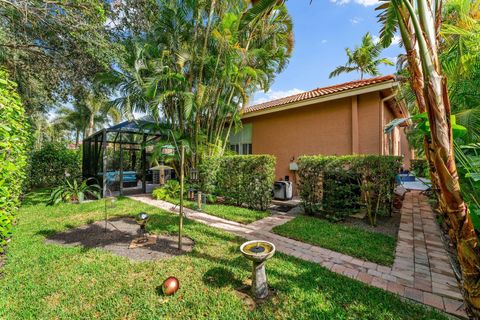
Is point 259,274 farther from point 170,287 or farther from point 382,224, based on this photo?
point 382,224

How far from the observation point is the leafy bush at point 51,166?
38.3 ft

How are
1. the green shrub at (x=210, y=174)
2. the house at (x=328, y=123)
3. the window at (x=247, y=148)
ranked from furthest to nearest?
the window at (x=247, y=148)
the green shrub at (x=210, y=174)
the house at (x=328, y=123)

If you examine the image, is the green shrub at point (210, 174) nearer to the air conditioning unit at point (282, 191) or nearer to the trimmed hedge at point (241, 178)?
the trimmed hedge at point (241, 178)

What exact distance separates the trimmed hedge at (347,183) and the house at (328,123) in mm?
2063

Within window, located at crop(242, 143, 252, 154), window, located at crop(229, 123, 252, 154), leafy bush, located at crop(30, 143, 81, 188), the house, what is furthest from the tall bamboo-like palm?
leafy bush, located at crop(30, 143, 81, 188)

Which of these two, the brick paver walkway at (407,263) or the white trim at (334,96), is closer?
the brick paver walkway at (407,263)

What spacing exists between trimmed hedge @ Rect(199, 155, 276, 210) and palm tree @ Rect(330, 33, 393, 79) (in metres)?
16.2

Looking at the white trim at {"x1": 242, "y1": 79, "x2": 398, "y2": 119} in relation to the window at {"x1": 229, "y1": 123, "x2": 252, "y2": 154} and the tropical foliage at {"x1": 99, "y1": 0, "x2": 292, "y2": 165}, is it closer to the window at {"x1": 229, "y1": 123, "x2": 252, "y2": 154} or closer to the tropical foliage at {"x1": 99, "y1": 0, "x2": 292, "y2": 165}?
the window at {"x1": 229, "y1": 123, "x2": 252, "y2": 154}

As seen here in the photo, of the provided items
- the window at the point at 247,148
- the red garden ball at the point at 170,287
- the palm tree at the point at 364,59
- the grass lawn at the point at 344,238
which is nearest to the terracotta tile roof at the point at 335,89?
the window at the point at 247,148

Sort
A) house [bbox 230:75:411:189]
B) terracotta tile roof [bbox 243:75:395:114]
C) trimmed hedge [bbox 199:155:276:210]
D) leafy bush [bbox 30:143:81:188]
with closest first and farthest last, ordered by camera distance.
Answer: trimmed hedge [bbox 199:155:276:210] < terracotta tile roof [bbox 243:75:395:114] < house [bbox 230:75:411:189] < leafy bush [bbox 30:143:81:188]

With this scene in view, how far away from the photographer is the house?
7566 mm

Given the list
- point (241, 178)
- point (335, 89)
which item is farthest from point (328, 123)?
point (241, 178)

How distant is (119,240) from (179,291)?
8.66 ft

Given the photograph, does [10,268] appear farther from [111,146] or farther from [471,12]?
[471,12]
